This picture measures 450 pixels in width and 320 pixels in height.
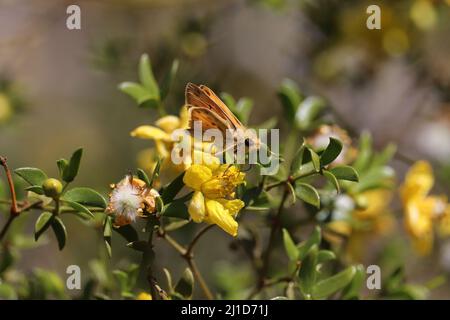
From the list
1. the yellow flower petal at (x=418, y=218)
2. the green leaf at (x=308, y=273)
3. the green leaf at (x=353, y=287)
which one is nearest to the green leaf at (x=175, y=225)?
the green leaf at (x=308, y=273)

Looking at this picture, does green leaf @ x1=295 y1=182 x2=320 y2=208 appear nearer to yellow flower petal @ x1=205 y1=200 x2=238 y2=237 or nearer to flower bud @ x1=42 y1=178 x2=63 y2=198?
yellow flower petal @ x1=205 y1=200 x2=238 y2=237

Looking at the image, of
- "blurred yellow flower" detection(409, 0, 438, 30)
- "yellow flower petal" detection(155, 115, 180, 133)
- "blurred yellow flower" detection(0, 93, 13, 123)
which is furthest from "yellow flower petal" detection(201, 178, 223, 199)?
"blurred yellow flower" detection(409, 0, 438, 30)

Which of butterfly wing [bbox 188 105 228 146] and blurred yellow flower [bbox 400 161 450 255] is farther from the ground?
butterfly wing [bbox 188 105 228 146]

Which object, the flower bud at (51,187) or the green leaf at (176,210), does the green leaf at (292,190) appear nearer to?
the green leaf at (176,210)

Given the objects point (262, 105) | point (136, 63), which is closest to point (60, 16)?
point (136, 63)

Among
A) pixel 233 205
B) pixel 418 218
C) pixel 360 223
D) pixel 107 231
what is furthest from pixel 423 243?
pixel 107 231

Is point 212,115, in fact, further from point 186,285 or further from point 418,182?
point 418,182

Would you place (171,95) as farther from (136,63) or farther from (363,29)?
(363,29)

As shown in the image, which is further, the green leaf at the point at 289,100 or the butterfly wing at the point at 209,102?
the green leaf at the point at 289,100
